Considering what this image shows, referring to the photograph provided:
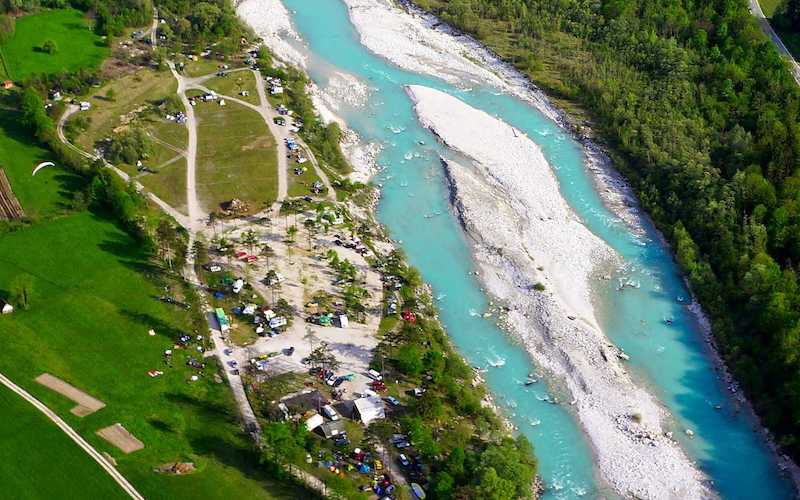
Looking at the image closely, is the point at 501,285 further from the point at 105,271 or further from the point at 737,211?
the point at 105,271

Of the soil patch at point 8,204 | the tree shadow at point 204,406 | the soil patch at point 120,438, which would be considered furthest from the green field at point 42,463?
the soil patch at point 8,204

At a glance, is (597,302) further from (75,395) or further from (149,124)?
(149,124)

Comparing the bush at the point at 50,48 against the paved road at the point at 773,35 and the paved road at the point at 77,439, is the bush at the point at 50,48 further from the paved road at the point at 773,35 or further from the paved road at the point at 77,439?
the paved road at the point at 773,35

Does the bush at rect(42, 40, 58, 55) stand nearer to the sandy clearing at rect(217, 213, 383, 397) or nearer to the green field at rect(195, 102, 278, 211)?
the green field at rect(195, 102, 278, 211)

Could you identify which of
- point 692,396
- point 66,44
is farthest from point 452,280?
point 66,44

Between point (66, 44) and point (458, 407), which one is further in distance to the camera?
point (66, 44)

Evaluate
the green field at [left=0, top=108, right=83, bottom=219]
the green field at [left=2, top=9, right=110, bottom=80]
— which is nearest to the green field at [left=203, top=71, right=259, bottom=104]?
the green field at [left=2, top=9, right=110, bottom=80]
